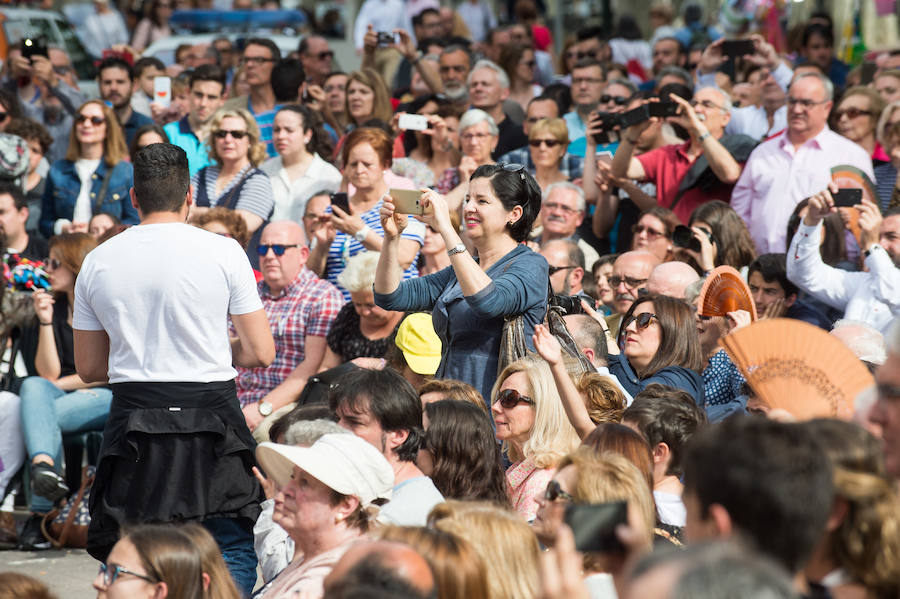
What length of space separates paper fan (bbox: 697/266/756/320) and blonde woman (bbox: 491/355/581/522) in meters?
0.90

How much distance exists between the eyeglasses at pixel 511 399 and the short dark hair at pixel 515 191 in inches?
25.1

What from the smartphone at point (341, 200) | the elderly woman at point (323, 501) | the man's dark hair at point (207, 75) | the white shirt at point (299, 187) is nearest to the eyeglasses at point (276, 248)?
the smartphone at point (341, 200)

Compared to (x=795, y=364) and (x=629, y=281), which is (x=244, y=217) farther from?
(x=795, y=364)

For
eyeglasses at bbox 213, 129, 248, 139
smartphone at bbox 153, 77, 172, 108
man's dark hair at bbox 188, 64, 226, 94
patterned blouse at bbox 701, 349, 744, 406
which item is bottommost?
patterned blouse at bbox 701, 349, 744, 406

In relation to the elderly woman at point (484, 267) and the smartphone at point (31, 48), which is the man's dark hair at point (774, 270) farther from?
the smartphone at point (31, 48)

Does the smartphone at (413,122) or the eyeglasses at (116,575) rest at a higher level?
the smartphone at (413,122)

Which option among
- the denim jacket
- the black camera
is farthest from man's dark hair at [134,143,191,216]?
the denim jacket

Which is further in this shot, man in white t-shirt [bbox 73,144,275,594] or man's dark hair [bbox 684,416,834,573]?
man in white t-shirt [bbox 73,144,275,594]

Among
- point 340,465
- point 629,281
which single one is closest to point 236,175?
point 629,281

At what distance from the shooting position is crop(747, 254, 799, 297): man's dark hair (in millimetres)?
6586

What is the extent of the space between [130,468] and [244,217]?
397cm

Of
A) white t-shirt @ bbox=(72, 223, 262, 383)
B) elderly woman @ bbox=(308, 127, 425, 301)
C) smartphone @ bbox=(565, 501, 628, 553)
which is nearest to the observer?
smartphone @ bbox=(565, 501, 628, 553)

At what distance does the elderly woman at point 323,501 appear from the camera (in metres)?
3.50

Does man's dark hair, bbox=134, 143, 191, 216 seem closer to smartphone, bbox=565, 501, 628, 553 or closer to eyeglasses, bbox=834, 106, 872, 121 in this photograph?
smartphone, bbox=565, 501, 628, 553
